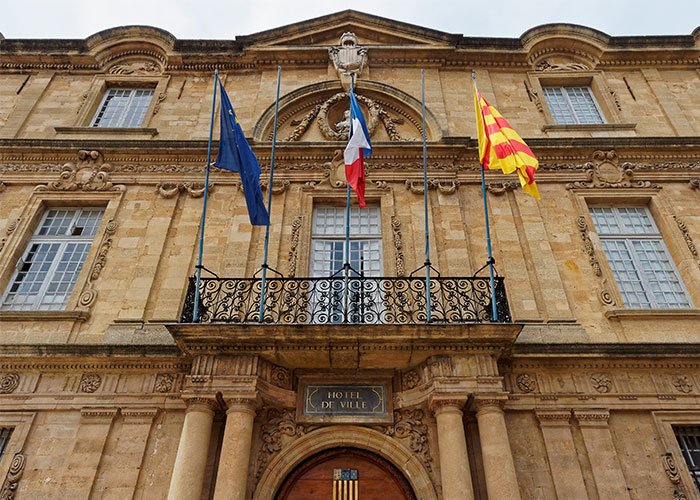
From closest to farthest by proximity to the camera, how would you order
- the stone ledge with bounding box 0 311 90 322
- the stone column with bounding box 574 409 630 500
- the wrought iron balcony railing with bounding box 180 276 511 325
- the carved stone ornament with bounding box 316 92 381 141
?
the stone column with bounding box 574 409 630 500 → the wrought iron balcony railing with bounding box 180 276 511 325 → the stone ledge with bounding box 0 311 90 322 → the carved stone ornament with bounding box 316 92 381 141

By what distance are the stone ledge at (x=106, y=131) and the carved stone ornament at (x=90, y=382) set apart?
4710mm

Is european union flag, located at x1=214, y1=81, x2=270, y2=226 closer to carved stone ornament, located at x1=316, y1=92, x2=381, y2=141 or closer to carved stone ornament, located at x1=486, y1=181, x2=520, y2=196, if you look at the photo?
carved stone ornament, located at x1=316, y1=92, x2=381, y2=141

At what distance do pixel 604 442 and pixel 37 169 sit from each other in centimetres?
945

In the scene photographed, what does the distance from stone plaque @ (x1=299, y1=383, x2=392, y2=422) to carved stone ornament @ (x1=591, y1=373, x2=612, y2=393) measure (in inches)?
100

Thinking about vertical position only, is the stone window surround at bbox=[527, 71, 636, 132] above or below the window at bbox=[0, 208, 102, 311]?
above

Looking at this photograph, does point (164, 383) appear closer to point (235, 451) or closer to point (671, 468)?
point (235, 451)

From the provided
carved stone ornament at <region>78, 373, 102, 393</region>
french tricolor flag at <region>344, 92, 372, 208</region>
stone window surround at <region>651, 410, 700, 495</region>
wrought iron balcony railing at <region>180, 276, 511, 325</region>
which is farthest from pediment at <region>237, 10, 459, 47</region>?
stone window surround at <region>651, 410, 700, 495</region>

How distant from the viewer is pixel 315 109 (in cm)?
969

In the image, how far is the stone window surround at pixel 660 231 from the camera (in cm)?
683

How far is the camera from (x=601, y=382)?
20.4 feet

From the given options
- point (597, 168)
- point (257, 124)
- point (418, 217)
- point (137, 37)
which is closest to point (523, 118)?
point (597, 168)

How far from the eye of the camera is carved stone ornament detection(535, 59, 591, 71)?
34.4 feet

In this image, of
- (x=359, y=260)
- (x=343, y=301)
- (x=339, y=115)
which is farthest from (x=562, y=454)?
(x=339, y=115)

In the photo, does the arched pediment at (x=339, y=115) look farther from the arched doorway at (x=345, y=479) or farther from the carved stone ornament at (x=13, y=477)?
the carved stone ornament at (x=13, y=477)
